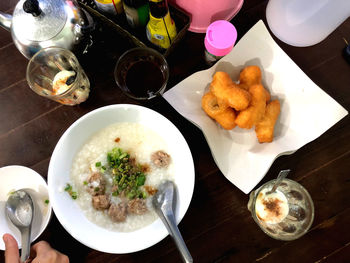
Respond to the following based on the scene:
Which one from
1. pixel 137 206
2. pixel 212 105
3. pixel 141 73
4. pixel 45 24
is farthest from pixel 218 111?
pixel 45 24

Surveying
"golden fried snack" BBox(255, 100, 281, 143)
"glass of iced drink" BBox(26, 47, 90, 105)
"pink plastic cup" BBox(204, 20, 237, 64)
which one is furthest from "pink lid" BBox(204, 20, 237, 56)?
"glass of iced drink" BBox(26, 47, 90, 105)

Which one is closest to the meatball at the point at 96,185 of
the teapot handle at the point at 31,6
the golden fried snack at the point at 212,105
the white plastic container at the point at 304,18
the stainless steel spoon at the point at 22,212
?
the stainless steel spoon at the point at 22,212

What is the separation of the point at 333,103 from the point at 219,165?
53 centimetres

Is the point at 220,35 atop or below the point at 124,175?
atop

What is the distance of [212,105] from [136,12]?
49 cm

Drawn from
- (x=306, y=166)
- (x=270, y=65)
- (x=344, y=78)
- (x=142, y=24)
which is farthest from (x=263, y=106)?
(x=142, y=24)

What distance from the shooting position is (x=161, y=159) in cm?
122

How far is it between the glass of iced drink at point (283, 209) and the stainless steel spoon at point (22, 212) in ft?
2.82

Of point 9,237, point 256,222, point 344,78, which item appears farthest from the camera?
point 344,78

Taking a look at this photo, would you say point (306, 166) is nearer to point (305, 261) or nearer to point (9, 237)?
point (305, 261)

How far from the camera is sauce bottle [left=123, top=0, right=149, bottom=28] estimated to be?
1212mm

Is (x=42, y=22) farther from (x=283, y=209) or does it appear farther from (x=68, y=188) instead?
(x=283, y=209)

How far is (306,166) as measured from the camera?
1273 mm

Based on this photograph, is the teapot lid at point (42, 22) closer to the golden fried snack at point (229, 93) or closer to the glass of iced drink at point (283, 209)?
the golden fried snack at point (229, 93)
